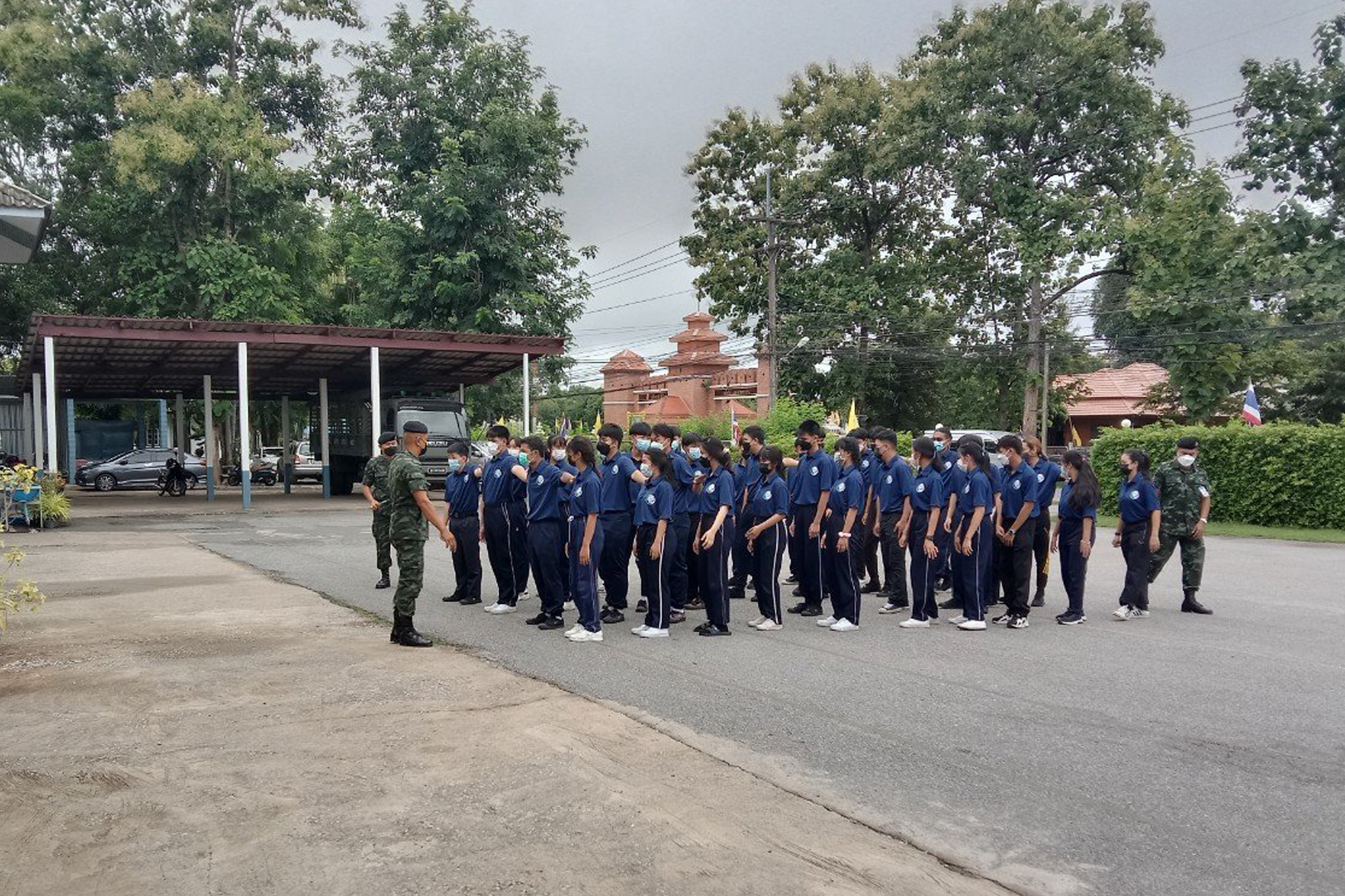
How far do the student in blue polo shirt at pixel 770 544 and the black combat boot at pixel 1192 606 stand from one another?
13.8 ft

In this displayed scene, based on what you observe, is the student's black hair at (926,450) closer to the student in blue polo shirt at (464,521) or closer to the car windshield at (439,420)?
the student in blue polo shirt at (464,521)

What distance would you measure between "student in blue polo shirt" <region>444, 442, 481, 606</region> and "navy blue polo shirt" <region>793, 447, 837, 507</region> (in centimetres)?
330

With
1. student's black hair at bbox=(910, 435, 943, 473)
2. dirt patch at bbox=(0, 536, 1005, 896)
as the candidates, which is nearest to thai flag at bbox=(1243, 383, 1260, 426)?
student's black hair at bbox=(910, 435, 943, 473)

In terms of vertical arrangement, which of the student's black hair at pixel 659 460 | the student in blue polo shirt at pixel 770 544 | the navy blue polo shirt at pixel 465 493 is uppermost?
the student's black hair at pixel 659 460

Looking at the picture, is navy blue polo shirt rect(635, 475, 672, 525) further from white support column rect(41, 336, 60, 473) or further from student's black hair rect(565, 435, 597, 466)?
white support column rect(41, 336, 60, 473)

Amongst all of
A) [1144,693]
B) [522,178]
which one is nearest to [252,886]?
[1144,693]

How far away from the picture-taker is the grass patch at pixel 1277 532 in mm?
18062

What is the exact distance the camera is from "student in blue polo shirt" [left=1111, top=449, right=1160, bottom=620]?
9.50m

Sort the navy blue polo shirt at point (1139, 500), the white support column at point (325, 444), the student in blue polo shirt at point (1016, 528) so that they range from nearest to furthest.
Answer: the student in blue polo shirt at point (1016, 528), the navy blue polo shirt at point (1139, 500), the white support column at point (325, 444)

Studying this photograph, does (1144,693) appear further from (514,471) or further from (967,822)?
(514,471)

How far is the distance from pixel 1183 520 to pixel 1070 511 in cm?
135

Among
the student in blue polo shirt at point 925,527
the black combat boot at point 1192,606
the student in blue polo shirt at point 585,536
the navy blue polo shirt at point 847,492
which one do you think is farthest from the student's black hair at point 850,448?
the black combat boot at point 1192,606

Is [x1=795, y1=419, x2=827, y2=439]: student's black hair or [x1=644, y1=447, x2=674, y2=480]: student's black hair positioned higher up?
[x1=795, y1=419, x2=827, y2=439]: student's black hair

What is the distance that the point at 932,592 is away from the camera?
9.16 meters
